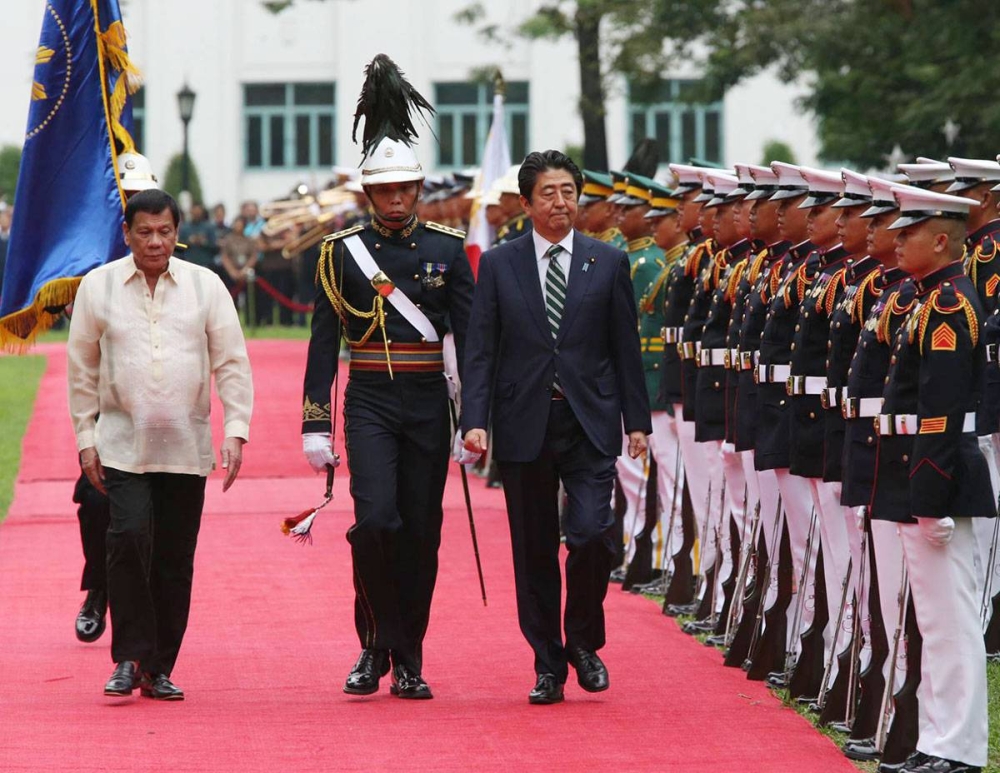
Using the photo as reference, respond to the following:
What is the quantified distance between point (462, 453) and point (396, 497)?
0.36m

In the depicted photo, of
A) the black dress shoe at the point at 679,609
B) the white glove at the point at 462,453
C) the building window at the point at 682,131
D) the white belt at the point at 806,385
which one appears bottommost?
the black dress shoe at the point at 679,609

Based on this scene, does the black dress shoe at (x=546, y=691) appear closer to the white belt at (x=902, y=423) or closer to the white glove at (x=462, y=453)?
the white glove at (x=462, y=453)

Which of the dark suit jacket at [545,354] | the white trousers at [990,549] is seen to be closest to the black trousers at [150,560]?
the dark suit jacket at [545,354]

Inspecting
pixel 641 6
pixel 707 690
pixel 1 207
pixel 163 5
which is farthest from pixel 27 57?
pixel 707 690

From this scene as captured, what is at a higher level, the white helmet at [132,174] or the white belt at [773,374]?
the white helmet at [132,174]

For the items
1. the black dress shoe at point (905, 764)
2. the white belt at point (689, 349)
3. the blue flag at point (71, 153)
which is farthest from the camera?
the white belt at point (689, 349)

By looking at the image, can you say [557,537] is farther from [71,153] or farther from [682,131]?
[682,131]

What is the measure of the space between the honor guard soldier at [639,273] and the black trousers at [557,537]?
10.8 feet

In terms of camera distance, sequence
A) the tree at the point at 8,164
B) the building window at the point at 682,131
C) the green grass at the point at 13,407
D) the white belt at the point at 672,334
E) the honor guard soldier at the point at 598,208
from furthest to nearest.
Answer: the tree at the point at 8,164, the building window at the point at 682,131, the green grass at the point at 13,407, the honor guard soldier at the point at 598,208, the white belt at the point at 672,334

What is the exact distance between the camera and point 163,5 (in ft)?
160

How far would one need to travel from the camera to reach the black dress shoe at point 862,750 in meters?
7.18

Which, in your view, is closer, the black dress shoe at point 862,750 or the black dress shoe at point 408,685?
the black dress shoe at point 862,750

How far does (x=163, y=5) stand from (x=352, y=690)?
4243 cm

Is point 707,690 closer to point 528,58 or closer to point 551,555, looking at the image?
point 551,555
